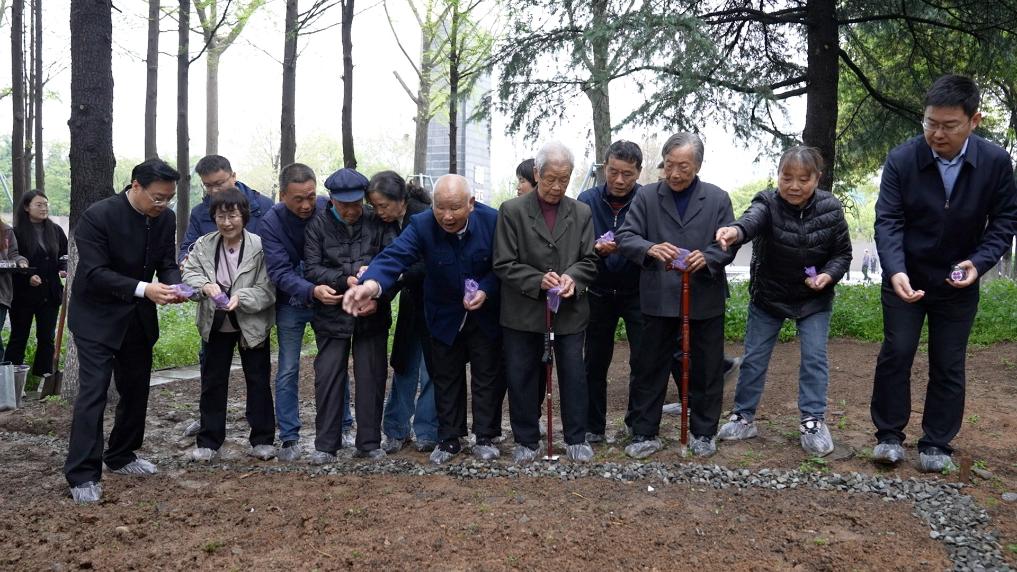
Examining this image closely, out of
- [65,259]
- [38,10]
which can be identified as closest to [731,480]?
[65,259]

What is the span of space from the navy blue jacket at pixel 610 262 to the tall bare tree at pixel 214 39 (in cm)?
873

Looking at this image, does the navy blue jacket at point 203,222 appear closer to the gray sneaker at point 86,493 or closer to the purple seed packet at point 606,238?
the gray sneaker at point 86,493

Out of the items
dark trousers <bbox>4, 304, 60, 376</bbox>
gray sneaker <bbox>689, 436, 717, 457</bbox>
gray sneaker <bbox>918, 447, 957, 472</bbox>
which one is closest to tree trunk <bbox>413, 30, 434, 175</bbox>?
dark trousers <bbox>4, 304, 60, 376</bbox>

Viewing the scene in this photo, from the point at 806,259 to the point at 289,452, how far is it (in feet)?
11.5

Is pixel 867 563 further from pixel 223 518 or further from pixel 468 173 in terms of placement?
pixel 468 173

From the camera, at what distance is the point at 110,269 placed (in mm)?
4672

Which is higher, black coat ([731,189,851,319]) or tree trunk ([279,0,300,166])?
tree trunk ([279,0,300,166])

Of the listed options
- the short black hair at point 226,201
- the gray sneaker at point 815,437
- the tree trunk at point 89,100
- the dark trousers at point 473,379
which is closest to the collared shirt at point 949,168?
the gray sneaker at point 815,437

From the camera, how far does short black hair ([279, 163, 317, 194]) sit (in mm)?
5203

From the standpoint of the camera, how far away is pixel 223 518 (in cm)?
401

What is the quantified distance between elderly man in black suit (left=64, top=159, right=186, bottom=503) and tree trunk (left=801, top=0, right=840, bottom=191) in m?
7.91

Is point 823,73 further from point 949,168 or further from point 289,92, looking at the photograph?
point 289,92

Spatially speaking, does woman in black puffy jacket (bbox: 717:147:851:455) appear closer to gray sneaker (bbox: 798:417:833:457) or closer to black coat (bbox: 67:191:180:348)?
gray sneaker (bbox: 798:417:833:457)

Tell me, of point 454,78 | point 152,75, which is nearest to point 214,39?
point 152,75
